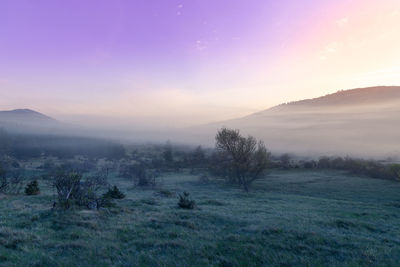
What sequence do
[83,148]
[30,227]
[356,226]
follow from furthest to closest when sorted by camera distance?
[83,148]
[356,226]
[30,227]

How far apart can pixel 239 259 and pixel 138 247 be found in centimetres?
320

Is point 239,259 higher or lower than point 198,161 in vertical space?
higher

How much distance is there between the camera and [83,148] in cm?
11156

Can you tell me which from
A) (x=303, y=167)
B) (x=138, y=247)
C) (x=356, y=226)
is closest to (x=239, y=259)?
(x=138, y=247)

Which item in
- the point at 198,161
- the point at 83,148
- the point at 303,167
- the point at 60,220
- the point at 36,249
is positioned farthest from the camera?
the point at 83,148

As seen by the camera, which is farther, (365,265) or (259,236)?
(259,236)

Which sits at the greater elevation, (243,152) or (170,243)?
(243,152)

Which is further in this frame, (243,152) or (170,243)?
(243,152)

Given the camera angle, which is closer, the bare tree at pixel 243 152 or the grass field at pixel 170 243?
the grass field at pixel 170 243

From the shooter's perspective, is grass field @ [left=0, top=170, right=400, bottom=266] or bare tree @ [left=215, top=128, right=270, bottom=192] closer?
grass field @ [left=0, top=170, right=400, bottom=266]

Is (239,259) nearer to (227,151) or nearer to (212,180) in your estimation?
(227,151)

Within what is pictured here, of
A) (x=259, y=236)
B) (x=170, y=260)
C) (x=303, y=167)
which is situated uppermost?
(x=170, y=260)

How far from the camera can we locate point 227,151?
118 ft

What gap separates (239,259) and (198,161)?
235 feet
